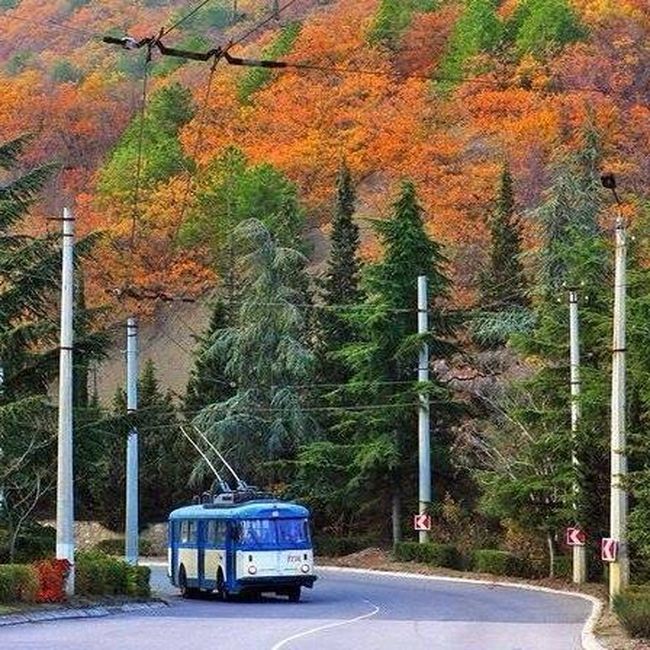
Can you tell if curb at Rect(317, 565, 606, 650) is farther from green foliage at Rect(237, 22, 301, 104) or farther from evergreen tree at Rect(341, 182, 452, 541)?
green foliage at Rect(237, 22, 301, 104)

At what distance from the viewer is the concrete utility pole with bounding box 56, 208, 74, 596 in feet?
108

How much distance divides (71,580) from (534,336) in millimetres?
19502

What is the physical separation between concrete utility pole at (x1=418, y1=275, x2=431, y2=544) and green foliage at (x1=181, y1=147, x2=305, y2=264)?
4267 cm

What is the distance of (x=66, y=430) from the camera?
33125mm

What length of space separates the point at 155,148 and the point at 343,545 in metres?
63.3

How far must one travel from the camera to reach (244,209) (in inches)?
4122

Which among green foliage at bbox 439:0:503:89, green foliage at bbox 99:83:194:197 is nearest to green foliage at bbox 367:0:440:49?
green foliage at bbox 439:0:503:89

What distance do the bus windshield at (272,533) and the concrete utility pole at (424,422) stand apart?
1535 centimetres

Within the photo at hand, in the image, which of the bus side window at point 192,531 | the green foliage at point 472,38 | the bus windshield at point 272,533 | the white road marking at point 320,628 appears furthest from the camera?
the green foliage at point 472,38

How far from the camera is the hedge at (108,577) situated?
34500 mm

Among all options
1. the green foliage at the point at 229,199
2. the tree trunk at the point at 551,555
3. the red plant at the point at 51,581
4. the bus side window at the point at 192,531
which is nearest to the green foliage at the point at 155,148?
the green foliage at the point at 229,199

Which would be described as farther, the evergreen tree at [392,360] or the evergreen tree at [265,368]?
the evergreen tree at [265,368]

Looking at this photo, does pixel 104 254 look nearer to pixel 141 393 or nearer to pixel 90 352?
pixel 141 393

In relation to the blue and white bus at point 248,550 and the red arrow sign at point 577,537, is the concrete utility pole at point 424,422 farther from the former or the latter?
the blue and white bus at point 248,550
